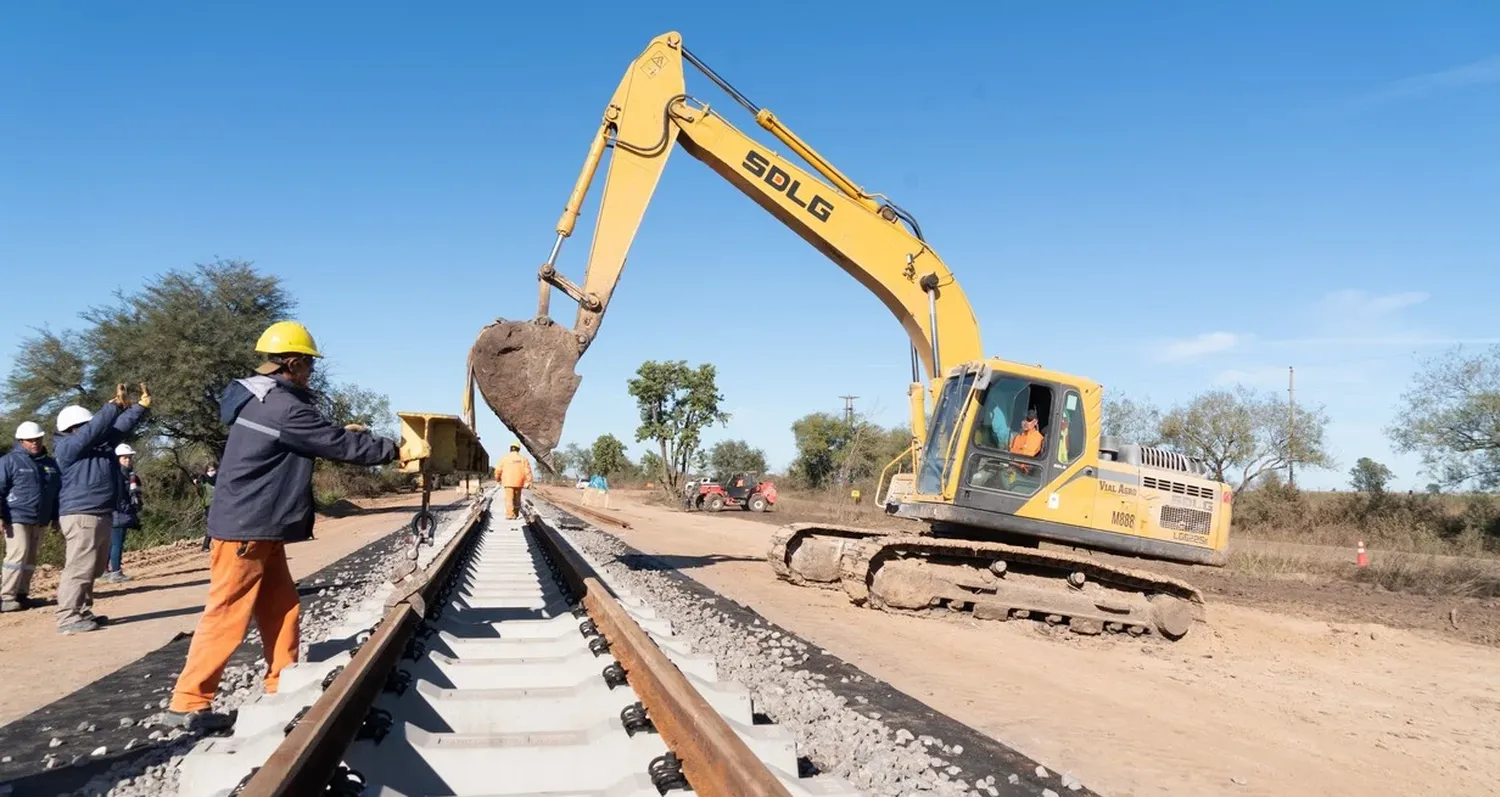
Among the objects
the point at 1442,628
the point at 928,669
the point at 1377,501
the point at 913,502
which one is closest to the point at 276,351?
the point at 928,669

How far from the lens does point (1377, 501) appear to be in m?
25.8

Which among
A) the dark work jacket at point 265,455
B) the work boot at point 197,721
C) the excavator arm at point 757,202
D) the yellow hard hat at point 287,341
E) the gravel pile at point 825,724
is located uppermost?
the excavator arm at point 757,202

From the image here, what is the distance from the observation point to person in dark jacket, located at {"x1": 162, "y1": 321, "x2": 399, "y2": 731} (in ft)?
13.4

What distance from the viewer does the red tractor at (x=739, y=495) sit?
37406 mm

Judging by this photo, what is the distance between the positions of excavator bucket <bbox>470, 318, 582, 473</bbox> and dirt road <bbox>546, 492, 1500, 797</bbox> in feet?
9.82

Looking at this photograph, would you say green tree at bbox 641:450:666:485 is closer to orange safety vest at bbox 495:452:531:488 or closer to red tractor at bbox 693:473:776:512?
red tractor at bbox 693:473:776:512

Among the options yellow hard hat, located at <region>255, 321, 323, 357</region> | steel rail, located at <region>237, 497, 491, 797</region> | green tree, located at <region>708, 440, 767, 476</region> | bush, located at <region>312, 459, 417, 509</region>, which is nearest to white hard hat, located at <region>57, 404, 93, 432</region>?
yellow hard hat, located at <region>255, 321, 323, 357</region>

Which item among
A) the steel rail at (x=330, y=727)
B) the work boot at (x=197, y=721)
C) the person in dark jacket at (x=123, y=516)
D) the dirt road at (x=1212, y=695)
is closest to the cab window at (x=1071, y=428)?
the dirt road at (x=1212, y=695)

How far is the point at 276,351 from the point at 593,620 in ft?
7.10

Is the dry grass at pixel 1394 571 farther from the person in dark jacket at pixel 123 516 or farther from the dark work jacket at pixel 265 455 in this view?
the person in dark jacket at pixel 123 516

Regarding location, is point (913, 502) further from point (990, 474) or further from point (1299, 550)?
point (1299, 550)

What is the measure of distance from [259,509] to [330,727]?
1.86 m

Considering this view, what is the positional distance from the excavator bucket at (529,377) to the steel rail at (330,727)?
3.52 meters

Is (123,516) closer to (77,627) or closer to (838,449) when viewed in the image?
(77,627)
